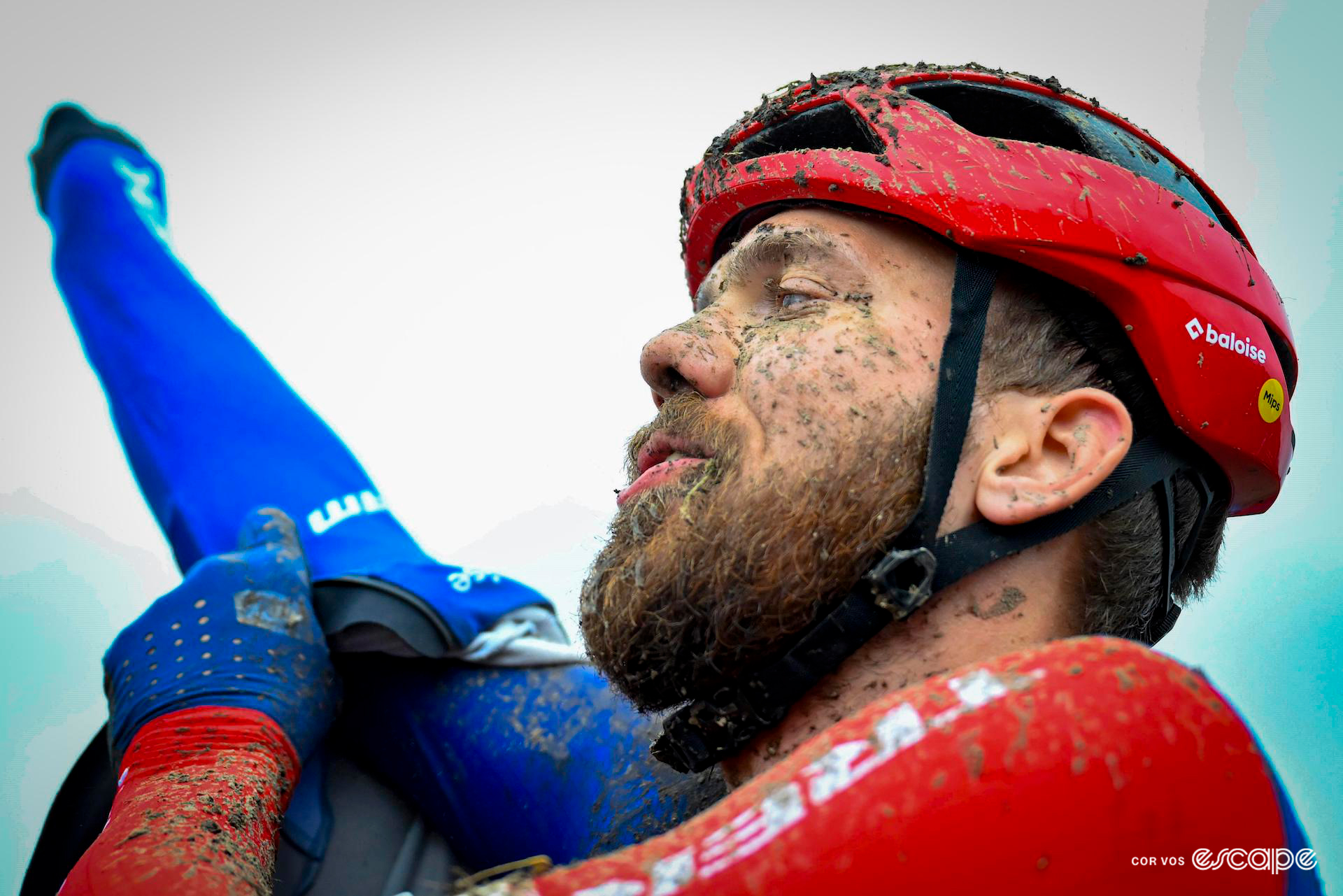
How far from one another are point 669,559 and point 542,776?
0.74 meters

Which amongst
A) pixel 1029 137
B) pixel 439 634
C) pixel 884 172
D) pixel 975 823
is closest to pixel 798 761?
pixel 975 823

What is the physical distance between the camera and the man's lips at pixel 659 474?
159 centimetres

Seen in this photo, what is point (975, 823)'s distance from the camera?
2.84 feet

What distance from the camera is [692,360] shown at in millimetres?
1662

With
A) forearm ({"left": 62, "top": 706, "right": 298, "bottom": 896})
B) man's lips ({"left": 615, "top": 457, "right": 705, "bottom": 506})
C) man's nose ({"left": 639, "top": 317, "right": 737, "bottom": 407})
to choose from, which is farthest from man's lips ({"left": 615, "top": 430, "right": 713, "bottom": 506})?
forearm ({"left": 62, "top": 706, "right": 298, "bottom": 896})

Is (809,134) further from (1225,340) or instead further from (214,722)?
(214,722)

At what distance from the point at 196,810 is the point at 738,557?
0.94 m

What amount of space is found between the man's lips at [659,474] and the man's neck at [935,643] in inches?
16.0

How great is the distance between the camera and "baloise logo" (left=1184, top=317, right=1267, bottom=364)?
5.48 ft

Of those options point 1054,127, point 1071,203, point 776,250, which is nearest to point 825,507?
point 776,250

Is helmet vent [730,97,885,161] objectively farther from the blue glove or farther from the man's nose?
the blue glove

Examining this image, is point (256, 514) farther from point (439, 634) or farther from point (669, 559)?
point (669, 559)

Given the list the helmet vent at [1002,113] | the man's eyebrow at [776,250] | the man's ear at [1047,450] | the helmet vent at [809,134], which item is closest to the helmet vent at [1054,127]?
the helmet vent at [1002,113]

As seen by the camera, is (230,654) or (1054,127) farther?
(1054,127)
